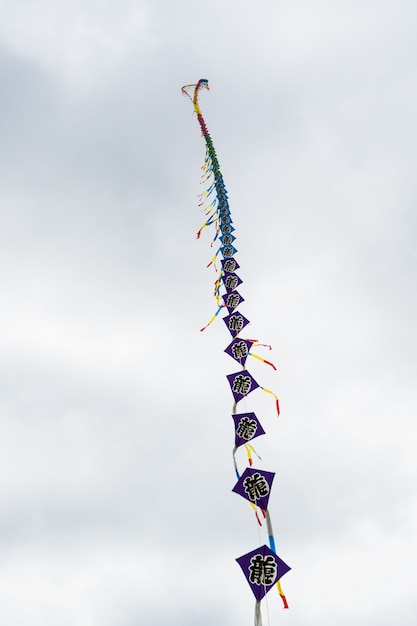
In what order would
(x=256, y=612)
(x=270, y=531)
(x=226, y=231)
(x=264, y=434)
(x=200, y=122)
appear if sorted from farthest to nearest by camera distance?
(x=200, y=122), (x=226, y=231), (x=264, y=434), (x=270, y=531), (x=256, y=612)

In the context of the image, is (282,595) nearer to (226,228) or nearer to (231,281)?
(231,281)

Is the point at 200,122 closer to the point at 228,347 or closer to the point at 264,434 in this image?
the point at 228,347

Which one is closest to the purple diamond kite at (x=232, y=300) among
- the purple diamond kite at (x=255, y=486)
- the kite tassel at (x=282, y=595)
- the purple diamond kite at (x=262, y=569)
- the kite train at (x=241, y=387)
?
the kite train at (x=241, y=387)

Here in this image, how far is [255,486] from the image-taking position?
15.3 meters

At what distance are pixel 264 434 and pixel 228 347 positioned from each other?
13.5ft

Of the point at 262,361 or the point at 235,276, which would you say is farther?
the point at 235,276

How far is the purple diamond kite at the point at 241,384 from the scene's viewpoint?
60.3 ft

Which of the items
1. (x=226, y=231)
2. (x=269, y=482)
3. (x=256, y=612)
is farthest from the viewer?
(x=226, y=231)

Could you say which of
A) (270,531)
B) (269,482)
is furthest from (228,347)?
(270,531)

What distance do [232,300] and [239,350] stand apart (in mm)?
3149

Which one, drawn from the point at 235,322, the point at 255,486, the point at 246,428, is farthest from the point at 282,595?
the point at 235,322

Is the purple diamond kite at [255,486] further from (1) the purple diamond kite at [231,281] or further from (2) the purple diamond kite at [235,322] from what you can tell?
(1) the purple diamond kite at [231,281]

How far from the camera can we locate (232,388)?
18.5 m

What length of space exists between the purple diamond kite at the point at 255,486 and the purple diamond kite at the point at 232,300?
8.31 meters
